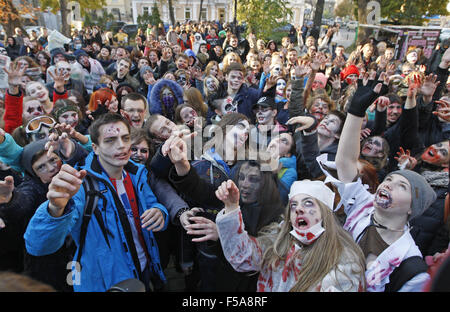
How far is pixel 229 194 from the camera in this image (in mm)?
1573

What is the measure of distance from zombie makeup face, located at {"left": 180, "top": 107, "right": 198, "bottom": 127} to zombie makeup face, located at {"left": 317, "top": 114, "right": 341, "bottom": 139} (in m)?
1.59

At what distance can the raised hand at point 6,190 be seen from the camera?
6.00 ft

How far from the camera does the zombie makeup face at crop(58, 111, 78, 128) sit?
3.32m

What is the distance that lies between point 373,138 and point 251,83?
149 inches

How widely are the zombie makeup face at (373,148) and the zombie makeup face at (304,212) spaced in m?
1.66

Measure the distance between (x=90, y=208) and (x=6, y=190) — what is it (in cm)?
64

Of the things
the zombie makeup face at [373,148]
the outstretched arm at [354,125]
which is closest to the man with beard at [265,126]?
the zombie makeup face at [373,148]

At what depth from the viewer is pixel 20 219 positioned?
6.58 feet

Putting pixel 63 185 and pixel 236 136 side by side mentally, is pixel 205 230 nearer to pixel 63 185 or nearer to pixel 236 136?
pixel 63 185

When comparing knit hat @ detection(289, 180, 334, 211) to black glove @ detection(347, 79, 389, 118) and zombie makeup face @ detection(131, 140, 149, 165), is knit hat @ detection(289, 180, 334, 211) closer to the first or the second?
black glove @ detection(347, 79, 389, 118)

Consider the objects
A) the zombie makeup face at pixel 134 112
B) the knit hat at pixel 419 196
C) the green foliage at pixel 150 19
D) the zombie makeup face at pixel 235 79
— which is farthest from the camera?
the green foliage at pixel 150 19

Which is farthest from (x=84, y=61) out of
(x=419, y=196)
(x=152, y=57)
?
(x=419, y=196)

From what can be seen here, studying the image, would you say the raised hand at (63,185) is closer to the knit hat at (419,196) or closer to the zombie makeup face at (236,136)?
the zombie makeup face at (236,136)
